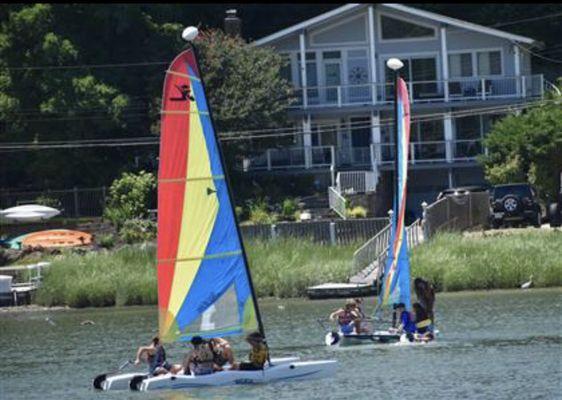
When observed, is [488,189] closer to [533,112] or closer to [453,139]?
[533,112]

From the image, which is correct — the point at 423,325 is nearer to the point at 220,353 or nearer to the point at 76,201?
the point at 220,353

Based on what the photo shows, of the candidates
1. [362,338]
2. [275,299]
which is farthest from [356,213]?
[362,338]

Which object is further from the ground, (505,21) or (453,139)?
(505,21)

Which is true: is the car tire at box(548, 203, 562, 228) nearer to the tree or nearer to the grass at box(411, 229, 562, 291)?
the tree

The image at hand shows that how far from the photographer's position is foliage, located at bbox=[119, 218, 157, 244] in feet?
189

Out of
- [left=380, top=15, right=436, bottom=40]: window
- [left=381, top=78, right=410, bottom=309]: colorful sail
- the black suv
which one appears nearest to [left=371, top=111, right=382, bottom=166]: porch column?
[left=380, top=15, right=436, bottom=40]: window

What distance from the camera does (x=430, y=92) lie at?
67.7m

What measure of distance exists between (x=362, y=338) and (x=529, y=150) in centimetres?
2474

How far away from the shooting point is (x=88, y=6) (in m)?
66.2

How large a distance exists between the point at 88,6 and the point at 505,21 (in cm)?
2193

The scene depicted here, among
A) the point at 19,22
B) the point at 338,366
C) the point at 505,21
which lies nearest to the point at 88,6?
the point at 19,22

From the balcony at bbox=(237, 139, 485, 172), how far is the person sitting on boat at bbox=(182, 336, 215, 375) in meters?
36.5

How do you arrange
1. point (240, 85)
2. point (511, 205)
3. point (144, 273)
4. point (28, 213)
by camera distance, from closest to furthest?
point (144, 273) → point (511, 205) → point (28, 213) → point (240, 85)

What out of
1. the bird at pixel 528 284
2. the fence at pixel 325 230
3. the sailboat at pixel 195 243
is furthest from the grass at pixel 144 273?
the sailboat at pixel 195 243
